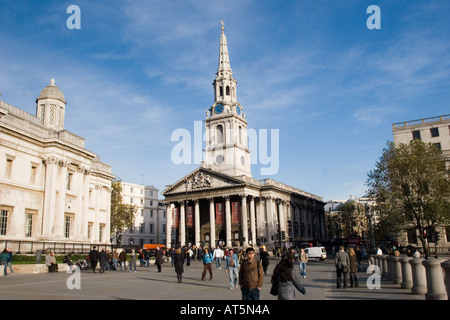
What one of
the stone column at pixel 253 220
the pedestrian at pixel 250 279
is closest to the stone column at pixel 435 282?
the pedestrian at pixel 250 279

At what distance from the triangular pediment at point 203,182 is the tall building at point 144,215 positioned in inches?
690

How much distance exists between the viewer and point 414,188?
4016 centimetres

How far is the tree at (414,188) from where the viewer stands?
38.7 m

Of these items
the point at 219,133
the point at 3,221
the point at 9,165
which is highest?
the point at 219,133

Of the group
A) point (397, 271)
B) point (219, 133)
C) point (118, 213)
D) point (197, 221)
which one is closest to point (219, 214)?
point (197, 221)

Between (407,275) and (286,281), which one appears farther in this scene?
(407,275)

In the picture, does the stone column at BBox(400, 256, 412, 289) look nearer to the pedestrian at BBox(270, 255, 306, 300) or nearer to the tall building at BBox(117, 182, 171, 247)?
the pedestrian at BBox(270, 255, 306, 300)

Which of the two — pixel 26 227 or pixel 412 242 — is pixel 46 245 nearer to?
pixel 26 227

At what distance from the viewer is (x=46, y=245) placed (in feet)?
102

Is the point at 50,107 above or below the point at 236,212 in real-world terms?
above

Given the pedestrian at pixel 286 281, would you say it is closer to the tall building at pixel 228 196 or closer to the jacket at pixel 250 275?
the jacket at pixel 250 275

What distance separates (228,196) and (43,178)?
36.4 meters

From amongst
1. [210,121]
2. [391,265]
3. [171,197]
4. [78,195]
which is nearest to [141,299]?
[391,265]

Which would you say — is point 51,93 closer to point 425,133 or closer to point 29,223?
point 29,223
